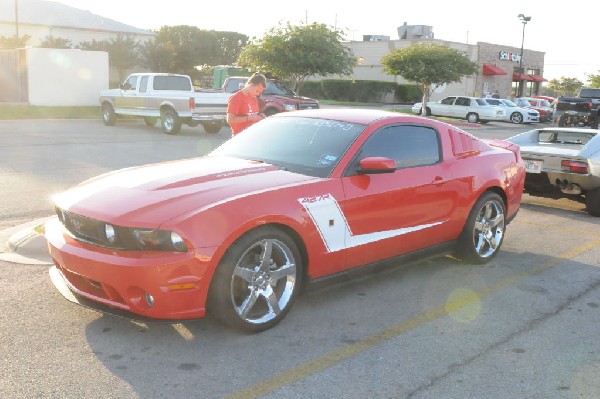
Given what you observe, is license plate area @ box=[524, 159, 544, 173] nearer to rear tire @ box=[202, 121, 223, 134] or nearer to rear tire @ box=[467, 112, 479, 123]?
rear tire @ box=[202, 121, 223, 134]

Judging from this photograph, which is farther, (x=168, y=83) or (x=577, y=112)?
(x=577, y=112)

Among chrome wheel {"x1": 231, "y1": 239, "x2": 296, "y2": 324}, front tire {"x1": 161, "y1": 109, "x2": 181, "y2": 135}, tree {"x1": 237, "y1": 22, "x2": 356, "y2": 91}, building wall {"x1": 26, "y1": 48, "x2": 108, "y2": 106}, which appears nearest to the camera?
chrome wheel {"x1": 231, "y1": 239, "x2": 296, "y2": 324}

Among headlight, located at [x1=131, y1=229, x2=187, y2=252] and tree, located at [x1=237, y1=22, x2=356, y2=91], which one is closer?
headlight, located at [x1=131, y1=229, x2=187, y2=252]

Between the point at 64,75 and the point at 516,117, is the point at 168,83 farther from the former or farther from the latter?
the point at 516,117

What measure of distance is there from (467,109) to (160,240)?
34.6 metres

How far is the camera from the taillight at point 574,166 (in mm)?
8711

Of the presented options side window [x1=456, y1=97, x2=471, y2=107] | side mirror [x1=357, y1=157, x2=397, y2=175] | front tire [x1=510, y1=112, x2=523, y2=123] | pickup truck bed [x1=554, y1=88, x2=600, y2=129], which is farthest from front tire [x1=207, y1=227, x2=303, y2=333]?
front tire [x1=510, y1=112, x2=523, y2=123]

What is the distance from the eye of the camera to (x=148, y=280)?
12.8 feet

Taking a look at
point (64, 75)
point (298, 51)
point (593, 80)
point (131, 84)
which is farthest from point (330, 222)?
point (593, 80)

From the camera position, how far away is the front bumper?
3916mm

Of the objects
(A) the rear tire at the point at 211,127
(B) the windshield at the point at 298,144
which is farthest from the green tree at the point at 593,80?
(B) the windshield at the point at 298,144

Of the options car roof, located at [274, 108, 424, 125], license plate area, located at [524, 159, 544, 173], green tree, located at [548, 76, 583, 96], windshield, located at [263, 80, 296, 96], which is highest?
green tree, located at [548, 76, 583, 96]

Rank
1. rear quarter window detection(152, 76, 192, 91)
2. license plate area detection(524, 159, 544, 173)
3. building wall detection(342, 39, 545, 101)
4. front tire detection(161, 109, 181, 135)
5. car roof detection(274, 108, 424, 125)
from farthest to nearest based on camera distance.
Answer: building wall detection(342, 39, 545, 101), rear quarter window detection(152, 76, 192, 91), front tire detection(161, 109, 181, 135), license plate area detection(524, 159, 544, 173), car roof detection(274, 108, 424, 125)

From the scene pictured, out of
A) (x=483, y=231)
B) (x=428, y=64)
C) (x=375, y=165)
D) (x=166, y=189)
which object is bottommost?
(x=483, y=231)
